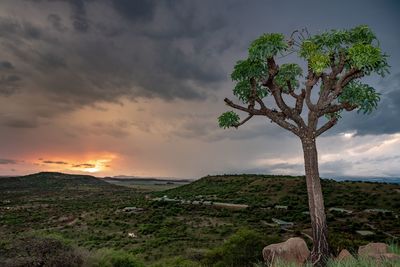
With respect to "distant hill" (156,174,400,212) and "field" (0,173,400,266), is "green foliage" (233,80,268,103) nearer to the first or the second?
"field" (0,173,400,266)

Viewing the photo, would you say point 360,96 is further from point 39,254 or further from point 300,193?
point 300,193

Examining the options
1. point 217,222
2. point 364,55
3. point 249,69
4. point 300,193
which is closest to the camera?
point 364,55

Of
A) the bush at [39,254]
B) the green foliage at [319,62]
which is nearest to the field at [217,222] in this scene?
the bush at [39,254]

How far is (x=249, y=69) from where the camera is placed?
719 inches

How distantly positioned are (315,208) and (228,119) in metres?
6.58

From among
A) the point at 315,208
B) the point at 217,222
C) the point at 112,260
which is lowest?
the point at 112,260

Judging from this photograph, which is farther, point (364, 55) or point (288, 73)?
point (288, 73)

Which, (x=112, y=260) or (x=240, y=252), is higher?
(x=240, y=252)

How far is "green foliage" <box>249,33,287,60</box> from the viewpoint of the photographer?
54.4ft

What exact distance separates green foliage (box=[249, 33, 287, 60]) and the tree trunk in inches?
175

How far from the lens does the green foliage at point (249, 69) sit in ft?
59.7

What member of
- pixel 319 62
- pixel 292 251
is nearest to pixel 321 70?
pixel 319 62

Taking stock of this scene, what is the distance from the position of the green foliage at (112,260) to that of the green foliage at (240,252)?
4.58m

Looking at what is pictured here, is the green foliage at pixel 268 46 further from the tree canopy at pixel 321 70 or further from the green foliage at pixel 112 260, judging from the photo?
the green foliage at pixel 112 260
